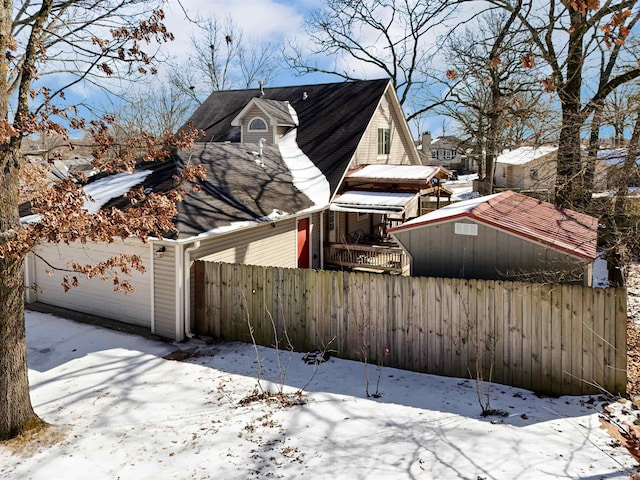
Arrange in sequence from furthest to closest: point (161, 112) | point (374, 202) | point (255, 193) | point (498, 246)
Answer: point (161, 112)
point (374, 202)
point (255, 193)
point (498, 246)

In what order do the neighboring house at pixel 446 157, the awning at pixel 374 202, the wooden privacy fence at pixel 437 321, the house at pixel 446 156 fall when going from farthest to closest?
the neighboring house at pixel 446 157 → the house at pixel 446 156 → the awning at pixel 374 202 → the wooden privacy fence at pixel 437 321

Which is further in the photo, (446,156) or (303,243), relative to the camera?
(446,156)

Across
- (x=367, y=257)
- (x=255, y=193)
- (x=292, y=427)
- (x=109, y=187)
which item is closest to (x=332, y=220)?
(x=367, y=257)

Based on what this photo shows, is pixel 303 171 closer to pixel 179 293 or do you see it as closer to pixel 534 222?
pixel 179 293

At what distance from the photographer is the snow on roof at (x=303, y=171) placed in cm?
1725

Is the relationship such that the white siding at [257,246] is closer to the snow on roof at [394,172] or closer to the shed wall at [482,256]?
the shed wall at [482,256]

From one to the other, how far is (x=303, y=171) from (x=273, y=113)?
3.07 m

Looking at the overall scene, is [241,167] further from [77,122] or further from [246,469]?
[246,469]

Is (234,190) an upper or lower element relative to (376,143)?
lower

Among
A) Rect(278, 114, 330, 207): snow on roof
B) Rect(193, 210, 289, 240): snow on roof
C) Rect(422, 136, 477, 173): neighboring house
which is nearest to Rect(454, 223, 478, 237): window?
Rect(193, 210, 289, 240): snow on roof

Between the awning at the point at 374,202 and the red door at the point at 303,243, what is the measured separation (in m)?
1.11

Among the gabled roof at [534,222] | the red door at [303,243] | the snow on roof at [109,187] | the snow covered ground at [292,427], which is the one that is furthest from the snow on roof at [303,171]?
the snow covered ground at [292,427]

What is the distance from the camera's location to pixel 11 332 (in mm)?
7047

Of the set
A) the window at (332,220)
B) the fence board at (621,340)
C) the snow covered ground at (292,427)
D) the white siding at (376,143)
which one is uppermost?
the white siding at (376,143)
